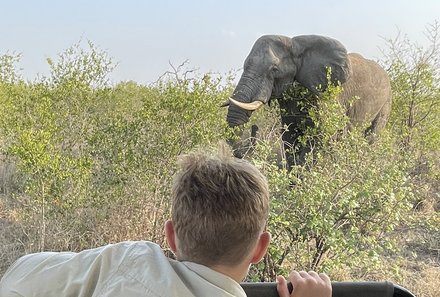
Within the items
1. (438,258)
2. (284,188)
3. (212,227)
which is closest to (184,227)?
(212,227)

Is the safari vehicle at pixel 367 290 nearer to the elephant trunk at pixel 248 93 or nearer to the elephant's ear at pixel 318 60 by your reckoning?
the elephant trunk at pixel 248 93

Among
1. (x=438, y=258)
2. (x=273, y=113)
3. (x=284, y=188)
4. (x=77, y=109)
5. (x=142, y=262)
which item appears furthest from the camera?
(x=273, y=113)

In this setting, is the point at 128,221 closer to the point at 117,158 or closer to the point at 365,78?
the point at 117,158

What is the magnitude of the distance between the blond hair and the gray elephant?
416cm

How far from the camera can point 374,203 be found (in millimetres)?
3152

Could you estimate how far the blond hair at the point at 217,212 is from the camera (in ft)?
3.38

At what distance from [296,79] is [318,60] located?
0.28m

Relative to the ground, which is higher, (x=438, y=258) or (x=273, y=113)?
(x=273, y=113)

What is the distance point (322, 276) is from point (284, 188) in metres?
1.87

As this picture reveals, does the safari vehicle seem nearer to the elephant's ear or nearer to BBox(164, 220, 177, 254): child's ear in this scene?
BBox(164, 220, 177, 254): child's ear

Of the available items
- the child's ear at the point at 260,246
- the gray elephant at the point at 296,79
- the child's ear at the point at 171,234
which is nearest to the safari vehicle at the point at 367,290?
the child's ear at the point at 260,246

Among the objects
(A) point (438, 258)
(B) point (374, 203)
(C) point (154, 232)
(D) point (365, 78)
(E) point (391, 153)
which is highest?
(D) point (365, 78)

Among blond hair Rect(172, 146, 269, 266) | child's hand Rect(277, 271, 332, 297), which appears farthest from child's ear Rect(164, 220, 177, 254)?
child's hand Rect(277, 271, 332, 297)

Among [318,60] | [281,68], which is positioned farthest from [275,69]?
[318,60]
